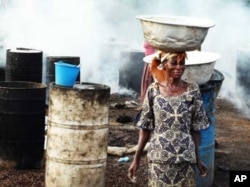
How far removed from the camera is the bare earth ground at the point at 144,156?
6910mm

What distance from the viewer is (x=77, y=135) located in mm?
5973

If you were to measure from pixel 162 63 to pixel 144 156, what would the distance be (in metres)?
3.08

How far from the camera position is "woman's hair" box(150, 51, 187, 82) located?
16.0 ft

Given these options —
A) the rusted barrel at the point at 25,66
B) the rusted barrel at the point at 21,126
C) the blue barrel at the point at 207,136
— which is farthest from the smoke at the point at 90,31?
the blue barrel at the point at 207,136

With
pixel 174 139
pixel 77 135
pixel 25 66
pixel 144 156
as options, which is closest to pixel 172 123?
pixel 174 139

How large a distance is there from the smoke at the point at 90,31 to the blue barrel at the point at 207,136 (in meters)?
6.64

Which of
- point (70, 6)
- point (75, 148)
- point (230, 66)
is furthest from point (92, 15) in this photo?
point (75, 148)

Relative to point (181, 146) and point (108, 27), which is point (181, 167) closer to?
point (181, 146)

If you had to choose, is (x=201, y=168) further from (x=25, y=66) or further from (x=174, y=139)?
(x=25, y=66)

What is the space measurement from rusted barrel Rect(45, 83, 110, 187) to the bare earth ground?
71cm

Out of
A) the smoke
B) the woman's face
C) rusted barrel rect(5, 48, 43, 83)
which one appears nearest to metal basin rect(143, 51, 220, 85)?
the woman's face

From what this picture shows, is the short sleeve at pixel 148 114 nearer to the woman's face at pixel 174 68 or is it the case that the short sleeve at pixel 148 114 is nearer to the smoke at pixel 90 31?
the woman's face at pixel 174 68

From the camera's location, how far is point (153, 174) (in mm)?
4840

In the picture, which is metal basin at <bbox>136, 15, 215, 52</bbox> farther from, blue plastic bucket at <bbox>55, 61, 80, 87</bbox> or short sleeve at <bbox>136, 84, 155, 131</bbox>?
blue plastic bucket at <bbox>55, 61, 80, 87</bbox>
